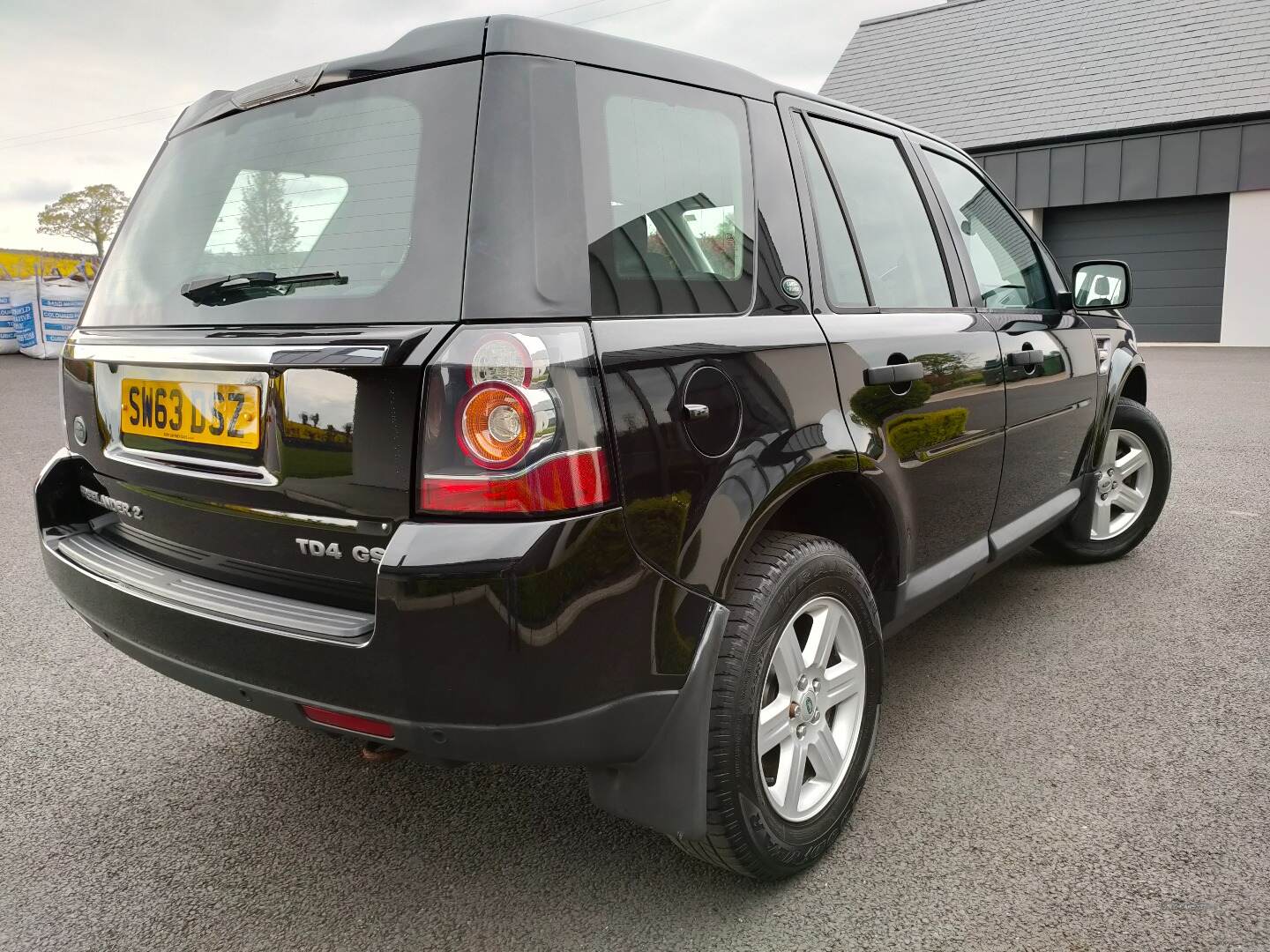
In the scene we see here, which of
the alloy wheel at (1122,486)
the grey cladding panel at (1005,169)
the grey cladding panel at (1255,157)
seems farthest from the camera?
the grey cladding panel at (1005,169)

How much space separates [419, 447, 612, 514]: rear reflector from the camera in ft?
5.19

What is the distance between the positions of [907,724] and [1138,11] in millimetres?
23839

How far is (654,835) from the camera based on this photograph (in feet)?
7.63

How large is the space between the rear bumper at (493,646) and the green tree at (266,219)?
0.70m

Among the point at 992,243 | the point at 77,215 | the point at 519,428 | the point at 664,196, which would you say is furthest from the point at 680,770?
Answer: the point at 77,215

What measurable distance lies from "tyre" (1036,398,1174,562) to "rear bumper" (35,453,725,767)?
3.09 metres

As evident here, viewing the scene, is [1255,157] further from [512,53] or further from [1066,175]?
[512,53]

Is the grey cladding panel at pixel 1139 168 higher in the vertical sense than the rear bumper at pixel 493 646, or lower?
higher

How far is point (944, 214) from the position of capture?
3.09m

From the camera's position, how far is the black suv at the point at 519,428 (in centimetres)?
161

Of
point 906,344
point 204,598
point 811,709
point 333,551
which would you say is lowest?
point 811,709

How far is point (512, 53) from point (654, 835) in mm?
1742

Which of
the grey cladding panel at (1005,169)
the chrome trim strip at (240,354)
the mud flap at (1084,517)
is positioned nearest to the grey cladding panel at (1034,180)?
the grey cladding panel at (1005,169)

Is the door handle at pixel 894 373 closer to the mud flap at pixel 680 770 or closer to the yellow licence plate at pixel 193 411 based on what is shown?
the mud flap at pixel 680 770
